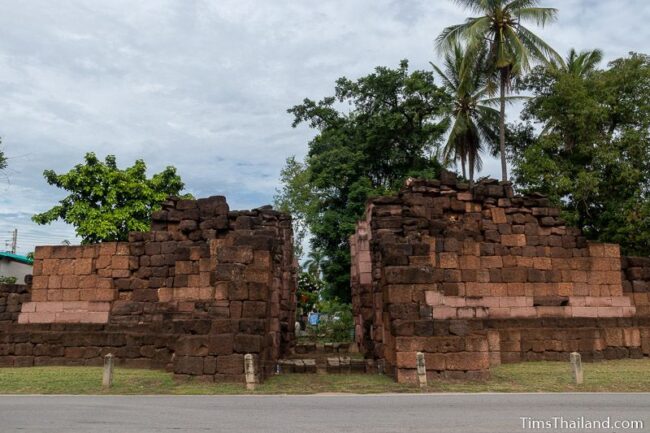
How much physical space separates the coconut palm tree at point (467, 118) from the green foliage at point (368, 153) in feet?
14.3

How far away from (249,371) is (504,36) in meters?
22.8

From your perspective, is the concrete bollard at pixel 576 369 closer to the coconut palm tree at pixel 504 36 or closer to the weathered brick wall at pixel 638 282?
the weathered brick wall at pixel 638 282

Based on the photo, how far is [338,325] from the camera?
96.6 ft

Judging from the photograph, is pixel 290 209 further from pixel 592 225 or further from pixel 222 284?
pixel 222 284

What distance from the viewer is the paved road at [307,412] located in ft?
24.6

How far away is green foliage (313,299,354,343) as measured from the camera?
2872 centimetres

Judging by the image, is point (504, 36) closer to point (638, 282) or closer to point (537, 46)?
point (537, 46)

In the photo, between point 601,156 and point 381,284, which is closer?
point 381,284

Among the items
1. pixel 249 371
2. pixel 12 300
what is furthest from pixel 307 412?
pixel 12 300

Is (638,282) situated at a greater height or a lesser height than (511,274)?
lesser

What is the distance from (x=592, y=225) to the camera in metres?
26.1

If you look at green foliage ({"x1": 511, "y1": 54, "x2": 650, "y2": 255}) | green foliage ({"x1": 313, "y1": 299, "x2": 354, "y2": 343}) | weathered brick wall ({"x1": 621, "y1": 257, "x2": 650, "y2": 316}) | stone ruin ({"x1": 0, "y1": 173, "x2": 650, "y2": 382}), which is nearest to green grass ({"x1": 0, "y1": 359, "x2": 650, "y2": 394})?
stone ruin ({"x1": 0, "y1": 173, "x2": 650, "y2": 382})

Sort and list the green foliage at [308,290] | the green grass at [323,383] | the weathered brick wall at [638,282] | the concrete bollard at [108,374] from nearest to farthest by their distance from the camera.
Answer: the green grass at [323,383] → the concrete bollard at [108,374] → the weathered brick wall at [638,282] → the green foliage at [308,290]

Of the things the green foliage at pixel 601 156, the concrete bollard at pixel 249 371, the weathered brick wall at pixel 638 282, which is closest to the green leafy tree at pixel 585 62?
the green foliage at pixel 601 156
